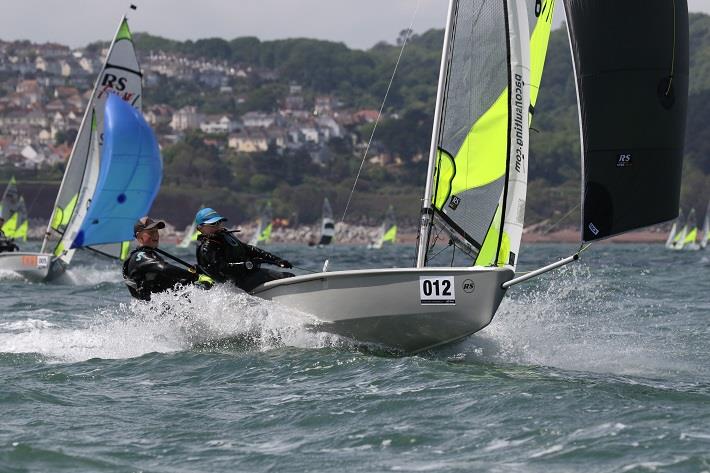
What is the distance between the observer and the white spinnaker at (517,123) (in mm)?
8797

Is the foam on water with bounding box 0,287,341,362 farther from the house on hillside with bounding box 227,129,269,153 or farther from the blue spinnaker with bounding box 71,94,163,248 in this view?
the house on hillside with bounding box 227,129,269,153

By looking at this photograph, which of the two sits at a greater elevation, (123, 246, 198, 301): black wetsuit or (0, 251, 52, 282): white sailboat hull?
(123, 246, 198, 301): black wetsuit

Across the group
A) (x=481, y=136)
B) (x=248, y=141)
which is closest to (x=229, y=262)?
(x=481, y=136)

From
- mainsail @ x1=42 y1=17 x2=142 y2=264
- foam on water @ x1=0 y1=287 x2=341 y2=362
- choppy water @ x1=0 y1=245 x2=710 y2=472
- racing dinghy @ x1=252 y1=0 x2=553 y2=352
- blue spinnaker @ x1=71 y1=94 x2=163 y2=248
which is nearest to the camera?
choppy water @ x1=0 y1=245 x2=710 y2=472

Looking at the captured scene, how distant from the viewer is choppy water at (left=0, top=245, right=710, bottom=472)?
Answer: 5832 millimetres

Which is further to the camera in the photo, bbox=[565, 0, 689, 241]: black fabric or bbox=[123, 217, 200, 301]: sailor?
bbox=[123, 217, 200, 301]: sailor

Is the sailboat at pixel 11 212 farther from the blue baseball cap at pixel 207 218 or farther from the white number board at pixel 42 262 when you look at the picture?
the blue baseball cap at pixel 207 218

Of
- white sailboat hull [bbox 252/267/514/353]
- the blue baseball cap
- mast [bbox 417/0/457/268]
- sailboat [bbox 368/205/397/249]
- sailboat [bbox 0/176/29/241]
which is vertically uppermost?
mast [bbox 417/0/457/268]

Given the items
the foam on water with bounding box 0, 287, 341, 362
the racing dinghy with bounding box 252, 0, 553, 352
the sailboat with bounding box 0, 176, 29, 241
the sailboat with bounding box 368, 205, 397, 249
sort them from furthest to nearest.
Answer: the sailboat with bounding box 368, 205, 397, 249, the sailboat with bounding box 0, 176, 29, 241, the foam on water with bounding box 0, 287, 341, 362, the racing dinghy with bounding box 252, 0, 553, 352

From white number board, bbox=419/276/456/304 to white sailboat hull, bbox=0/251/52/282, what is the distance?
11.9m

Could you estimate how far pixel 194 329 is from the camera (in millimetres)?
9281

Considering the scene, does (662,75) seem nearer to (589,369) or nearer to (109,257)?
(589,369)

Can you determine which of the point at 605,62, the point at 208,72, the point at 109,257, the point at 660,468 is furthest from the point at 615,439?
the point at 208,72

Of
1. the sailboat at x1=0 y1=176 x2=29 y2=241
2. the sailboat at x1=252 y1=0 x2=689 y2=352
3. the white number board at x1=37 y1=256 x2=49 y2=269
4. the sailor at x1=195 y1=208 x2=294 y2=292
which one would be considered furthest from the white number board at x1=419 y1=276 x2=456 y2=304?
the sailboat at x1=0 y1=176 x2=29 y2=241
